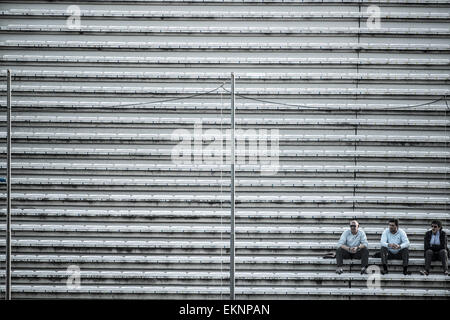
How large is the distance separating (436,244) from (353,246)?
4.54 feet

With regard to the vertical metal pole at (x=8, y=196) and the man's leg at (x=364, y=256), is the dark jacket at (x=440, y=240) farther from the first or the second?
the vertical metal pole at (x=8, y=196)

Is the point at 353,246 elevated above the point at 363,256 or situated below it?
above

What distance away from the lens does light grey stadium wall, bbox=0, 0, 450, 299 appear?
8.84 m

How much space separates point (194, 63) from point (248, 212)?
9.24 ft

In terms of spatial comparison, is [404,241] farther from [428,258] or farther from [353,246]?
[353,246]

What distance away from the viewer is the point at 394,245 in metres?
8.49

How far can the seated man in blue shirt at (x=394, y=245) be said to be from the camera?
8.52 m

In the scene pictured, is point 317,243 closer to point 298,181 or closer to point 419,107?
point 298,181

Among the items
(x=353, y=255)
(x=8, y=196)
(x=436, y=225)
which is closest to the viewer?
(x=8, y=196)

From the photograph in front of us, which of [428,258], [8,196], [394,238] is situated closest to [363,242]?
[394,238]

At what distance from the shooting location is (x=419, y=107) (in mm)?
8867

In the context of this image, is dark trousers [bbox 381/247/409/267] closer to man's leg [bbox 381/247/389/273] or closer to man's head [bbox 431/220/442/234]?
man's leg [bbox 381/247/389/273]

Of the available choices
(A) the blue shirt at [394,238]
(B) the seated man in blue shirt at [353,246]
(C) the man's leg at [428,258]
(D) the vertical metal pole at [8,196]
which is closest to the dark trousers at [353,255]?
(B) the seated man in blue shirt at [353,246]
